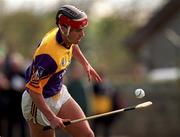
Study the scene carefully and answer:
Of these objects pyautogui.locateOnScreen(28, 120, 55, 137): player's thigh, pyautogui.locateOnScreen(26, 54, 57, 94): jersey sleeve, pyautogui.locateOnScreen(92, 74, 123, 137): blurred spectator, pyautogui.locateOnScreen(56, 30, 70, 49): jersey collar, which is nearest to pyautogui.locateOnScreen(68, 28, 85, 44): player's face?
pyautogui.locateOnScreen(56, 30, 70, 49): jersey collar

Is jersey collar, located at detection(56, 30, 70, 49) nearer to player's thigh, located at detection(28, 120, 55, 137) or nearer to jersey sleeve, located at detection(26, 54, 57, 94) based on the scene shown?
jersey sleeve, located at detection(26, 54, 57, 94)

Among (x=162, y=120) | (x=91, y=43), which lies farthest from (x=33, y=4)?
(x=162, y=120)

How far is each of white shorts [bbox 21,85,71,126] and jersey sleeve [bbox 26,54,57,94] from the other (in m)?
0.39

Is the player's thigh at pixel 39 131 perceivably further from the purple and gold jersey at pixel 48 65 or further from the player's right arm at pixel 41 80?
the player's right arm at pixel 41 80

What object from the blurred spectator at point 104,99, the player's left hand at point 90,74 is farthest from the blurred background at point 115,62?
the player's left hand at point 90,74

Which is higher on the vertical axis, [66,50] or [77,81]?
[66,50]

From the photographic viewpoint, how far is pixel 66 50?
1016 centimetres

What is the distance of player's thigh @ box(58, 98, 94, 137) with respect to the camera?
33.7 feet

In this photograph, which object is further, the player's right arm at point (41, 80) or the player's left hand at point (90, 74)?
the player's left hand at point (90, 74)

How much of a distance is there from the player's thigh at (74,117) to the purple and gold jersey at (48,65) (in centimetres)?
27

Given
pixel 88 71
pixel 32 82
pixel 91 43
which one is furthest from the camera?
pixel 91 43

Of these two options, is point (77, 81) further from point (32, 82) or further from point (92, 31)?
point (92, 31)

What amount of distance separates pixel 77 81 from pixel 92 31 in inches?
1722

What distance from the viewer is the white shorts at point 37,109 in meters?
10.3
